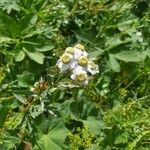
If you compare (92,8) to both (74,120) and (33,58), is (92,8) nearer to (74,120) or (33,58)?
(33,58)

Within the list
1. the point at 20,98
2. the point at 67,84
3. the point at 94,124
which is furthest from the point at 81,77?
the point at 94,124

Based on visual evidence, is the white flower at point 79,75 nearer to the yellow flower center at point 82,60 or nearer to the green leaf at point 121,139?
the yellow flower center at point 82,60

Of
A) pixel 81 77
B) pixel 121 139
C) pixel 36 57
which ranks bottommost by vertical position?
pixel 121 139

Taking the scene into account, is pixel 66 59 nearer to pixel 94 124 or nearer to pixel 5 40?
pixel 94 124

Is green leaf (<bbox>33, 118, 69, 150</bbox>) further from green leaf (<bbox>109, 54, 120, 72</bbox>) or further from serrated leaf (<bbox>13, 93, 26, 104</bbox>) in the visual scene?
green leaf (<bbox>109, 54, 120, 72</bbox>)

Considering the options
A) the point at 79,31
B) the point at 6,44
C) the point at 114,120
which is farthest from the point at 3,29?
the point at 114,120

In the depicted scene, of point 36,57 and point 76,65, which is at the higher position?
point 76,65

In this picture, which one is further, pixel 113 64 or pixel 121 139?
pixel 113 64
